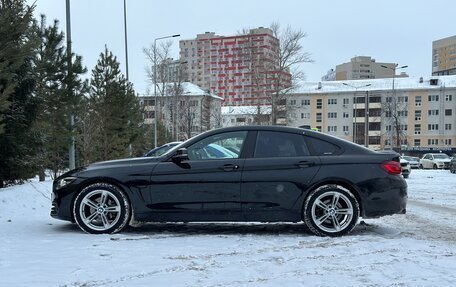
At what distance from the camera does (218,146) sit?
6262 mm

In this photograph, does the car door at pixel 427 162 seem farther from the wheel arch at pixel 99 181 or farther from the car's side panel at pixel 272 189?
the wheel arch at pixel 99 181

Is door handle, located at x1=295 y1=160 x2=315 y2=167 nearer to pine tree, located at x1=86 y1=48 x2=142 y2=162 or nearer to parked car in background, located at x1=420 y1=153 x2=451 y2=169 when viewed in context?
pine tree, located at x1=86 y1=48 x2=142 y2=162

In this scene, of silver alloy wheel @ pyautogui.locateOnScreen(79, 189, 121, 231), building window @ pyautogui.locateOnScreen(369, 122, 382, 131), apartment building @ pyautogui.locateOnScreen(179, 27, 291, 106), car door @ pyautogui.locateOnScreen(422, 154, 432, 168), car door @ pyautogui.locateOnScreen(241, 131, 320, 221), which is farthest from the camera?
apartment building @ pyautogui.locateOnScreen(179, 27, 291, 106)

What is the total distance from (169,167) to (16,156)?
502cm

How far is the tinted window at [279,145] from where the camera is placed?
6188mm

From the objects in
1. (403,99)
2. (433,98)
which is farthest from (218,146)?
(433,98)

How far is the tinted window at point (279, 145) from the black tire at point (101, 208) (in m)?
1.85

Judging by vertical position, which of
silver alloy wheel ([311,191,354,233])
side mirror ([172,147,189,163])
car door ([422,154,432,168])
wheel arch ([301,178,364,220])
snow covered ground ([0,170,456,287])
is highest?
side mirror ([172,147,189,163])

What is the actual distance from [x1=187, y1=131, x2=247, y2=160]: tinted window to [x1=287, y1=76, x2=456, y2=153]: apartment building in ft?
256

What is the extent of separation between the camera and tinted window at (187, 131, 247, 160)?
6199 millimetres

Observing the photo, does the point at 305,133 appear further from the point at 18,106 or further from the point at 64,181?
the point at 18,106

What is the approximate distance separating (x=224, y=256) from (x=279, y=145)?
6.01 feet

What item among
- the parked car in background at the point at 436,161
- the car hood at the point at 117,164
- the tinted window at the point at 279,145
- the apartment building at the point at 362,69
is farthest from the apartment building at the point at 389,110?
the car hood at the point at 117,164

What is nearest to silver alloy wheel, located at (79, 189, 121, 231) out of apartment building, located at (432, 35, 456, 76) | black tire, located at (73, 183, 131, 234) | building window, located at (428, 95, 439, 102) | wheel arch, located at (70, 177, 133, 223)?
black tire, located at (73, 183, 131, 234)
